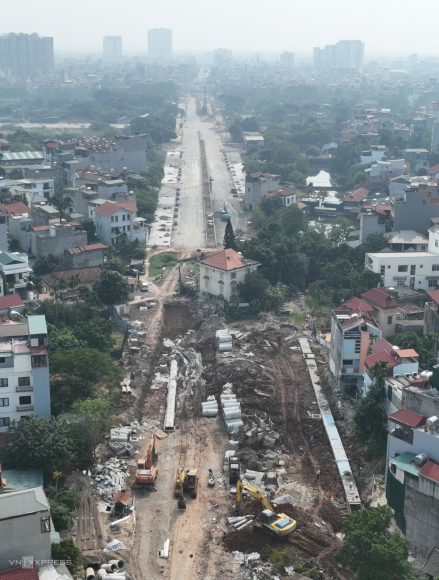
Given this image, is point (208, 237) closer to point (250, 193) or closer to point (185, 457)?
point (250, 193)

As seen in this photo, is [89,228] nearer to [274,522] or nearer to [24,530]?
[274,522]

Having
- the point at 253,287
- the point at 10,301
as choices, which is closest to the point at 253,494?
the point at 10,301

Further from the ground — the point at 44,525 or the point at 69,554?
the point at 44,525

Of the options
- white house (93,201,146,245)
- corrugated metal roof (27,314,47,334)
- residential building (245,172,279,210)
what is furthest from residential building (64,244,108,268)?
residential building (245,172,279,210)

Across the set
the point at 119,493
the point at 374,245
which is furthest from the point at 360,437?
the point at 374,245

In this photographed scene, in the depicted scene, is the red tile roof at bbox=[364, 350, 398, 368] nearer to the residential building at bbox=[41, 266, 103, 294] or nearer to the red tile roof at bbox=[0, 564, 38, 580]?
the red tile roof at bbox=[0, 564, 38, 580]

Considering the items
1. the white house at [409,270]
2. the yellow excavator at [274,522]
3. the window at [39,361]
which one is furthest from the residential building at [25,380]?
the white house at [409,270]
